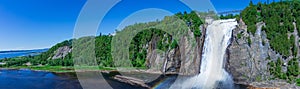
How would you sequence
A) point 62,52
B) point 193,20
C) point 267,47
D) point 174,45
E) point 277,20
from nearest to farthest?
point 267,47, point 277,20, point 174,45, point 193,20, point 62,52

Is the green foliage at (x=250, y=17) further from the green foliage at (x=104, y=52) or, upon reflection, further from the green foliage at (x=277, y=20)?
the green foliage at (x=104, y=52)

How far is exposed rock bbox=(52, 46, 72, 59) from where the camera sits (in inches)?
1805

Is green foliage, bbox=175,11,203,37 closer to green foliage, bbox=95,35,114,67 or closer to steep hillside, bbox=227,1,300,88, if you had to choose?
steep hillside, bbox=227,1,300,88

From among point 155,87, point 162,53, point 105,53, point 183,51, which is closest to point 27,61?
point 105,53

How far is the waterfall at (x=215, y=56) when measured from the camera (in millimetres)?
21639

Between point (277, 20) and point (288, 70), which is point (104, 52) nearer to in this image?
point (277, 20)

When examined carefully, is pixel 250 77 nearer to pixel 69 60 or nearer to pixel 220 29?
pixel 220 29

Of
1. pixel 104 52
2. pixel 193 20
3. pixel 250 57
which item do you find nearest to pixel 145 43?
pixel 104 52

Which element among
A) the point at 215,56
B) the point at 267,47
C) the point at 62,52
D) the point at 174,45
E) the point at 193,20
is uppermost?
the point at 193,20

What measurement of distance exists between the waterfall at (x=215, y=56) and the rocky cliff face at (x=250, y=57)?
855 mm

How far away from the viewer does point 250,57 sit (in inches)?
883

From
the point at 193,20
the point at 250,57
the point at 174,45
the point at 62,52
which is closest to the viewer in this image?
the point at 250,57

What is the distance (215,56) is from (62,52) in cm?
3060

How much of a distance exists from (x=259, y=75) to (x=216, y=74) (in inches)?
137
